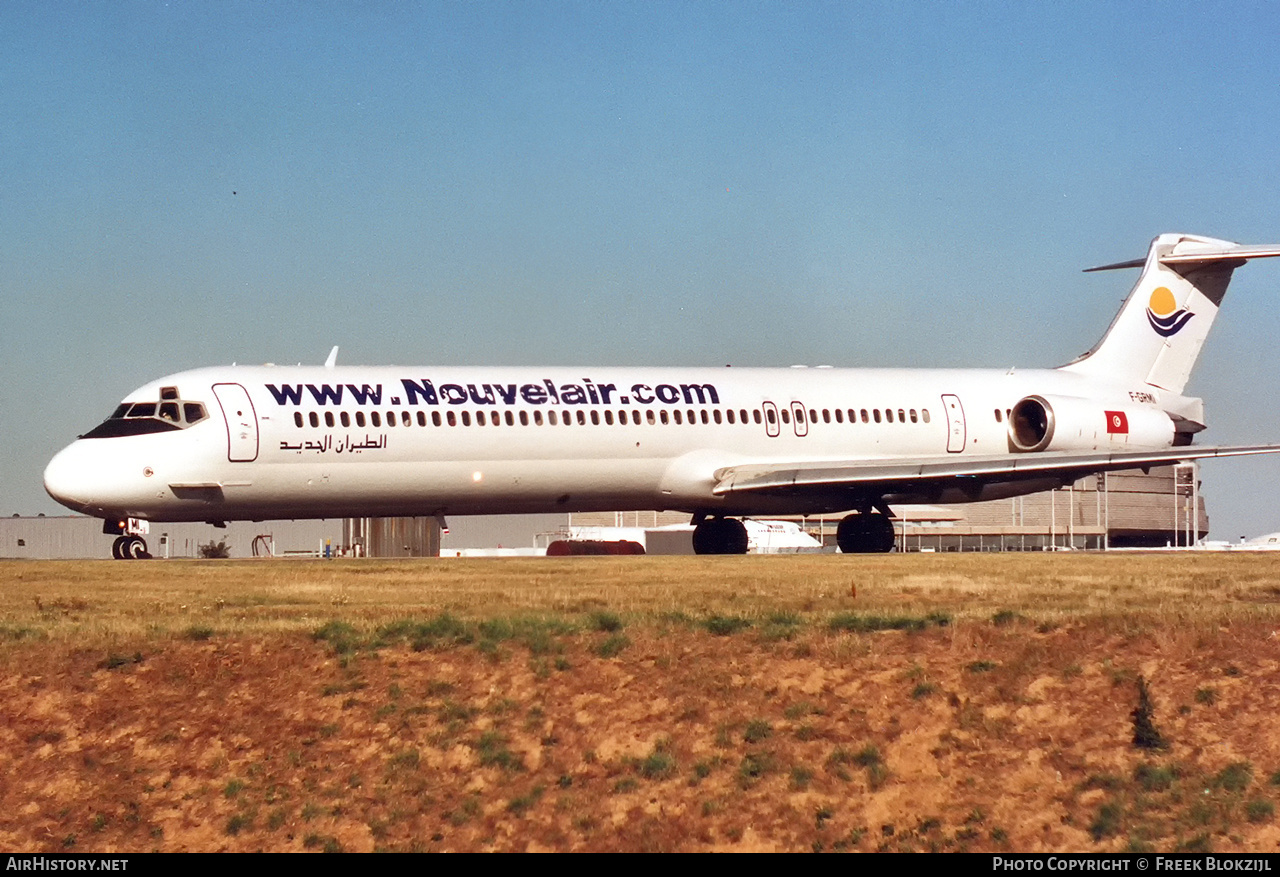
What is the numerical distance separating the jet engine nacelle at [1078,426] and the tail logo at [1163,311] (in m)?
2.69

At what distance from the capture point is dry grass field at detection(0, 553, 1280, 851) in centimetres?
1625

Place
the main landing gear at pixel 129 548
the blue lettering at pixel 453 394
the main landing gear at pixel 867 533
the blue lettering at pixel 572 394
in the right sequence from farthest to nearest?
the main landing gear at pixel 867 533
the blue lettering at pixel 572 394
the blue lettering at pixel 453 394
the main landing gear at pixel 129 548

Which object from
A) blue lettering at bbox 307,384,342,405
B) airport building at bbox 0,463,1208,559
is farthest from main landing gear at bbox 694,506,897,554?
airport building at bbox 0,463,1208,559

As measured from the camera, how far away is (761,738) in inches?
687

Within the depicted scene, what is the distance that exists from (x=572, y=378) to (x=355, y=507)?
591cm

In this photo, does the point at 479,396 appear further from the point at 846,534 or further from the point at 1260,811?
the point at 1260,811

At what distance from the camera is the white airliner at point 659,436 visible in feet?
108

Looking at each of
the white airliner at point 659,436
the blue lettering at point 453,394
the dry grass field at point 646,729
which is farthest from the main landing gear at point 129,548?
the dry grass field at point 646,729

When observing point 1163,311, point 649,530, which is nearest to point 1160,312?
point 1163,311

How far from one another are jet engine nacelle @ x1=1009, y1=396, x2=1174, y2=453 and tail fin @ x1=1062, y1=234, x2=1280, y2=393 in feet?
6.02

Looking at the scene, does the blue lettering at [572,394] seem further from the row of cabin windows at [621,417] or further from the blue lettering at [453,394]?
the blue lettering at [453,394]

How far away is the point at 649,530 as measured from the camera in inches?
3049

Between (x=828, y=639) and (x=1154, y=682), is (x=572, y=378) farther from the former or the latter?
(x=1154, y=682)
